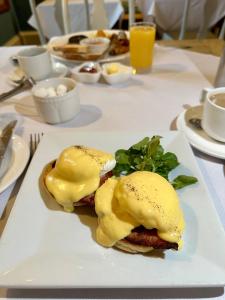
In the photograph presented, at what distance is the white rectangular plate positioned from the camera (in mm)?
445

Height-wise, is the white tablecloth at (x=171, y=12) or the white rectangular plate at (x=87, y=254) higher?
the white rectangular plate at (x=87, y=254)

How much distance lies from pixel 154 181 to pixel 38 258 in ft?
0.85

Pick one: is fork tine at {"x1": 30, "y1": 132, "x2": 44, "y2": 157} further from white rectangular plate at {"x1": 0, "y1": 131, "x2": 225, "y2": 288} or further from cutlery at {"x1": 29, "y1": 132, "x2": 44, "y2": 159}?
white rectangular plate at {"x1": 0, "y1": 131, "x2": 225, "y2": 288}

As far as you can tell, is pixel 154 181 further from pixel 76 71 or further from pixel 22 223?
pixel 76 71

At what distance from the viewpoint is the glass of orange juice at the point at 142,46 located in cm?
121

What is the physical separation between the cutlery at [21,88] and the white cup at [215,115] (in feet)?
2.34

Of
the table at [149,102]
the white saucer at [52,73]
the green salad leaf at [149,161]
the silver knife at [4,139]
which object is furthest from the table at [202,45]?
the silver knife at [4,139]

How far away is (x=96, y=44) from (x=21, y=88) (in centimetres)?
45

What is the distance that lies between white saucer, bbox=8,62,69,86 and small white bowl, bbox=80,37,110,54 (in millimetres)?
161

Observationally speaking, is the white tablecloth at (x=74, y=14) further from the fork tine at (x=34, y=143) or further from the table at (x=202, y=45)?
the fork tine at (x=34, y=143)

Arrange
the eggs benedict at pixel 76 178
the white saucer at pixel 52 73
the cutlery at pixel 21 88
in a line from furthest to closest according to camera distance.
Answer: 1. the white saucer at pixel 52 73
2. the cutlery at pixel 21 88
3. the eggs benedict at pixel 76 178

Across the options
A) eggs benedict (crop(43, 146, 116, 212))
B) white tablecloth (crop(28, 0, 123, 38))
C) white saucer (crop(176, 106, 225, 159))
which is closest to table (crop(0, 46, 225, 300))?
white saucer (crop(176, 106, 225, 159))

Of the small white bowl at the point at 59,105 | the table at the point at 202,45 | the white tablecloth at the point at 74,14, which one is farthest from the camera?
Answer: the white tablecloth at the point at 74,14

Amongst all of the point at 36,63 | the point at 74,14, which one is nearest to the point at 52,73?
the point at 36,63
